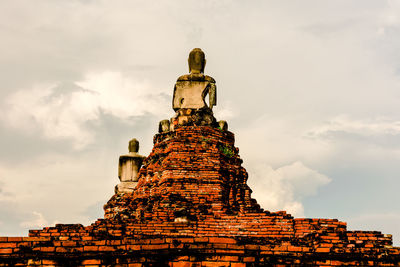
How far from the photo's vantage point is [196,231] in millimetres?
9477

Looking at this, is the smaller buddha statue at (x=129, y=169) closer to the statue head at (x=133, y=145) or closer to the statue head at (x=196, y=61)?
the statue head at (x=133, y=145)

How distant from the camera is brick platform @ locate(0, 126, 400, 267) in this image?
21.3 feet

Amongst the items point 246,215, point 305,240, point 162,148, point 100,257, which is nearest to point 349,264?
point 305,240

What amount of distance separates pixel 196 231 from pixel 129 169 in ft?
30.7

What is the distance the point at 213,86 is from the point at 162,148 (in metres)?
2.57

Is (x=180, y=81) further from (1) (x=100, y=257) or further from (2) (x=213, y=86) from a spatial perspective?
(1) (x=100, y=257)

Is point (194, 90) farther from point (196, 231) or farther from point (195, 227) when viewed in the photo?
point (196, 231)

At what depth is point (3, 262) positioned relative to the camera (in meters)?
6.44

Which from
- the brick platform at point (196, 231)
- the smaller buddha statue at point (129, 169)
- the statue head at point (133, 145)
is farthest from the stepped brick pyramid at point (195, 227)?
the statue head at point (133, 145)

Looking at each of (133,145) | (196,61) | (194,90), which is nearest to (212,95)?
(194,90)

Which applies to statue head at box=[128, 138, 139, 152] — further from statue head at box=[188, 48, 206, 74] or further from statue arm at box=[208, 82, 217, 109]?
statue arm at box=[208, 82, 217, 109]

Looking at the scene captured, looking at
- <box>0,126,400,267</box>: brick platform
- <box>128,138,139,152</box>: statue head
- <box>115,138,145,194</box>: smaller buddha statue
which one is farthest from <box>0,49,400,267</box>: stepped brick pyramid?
<box>128,138,139,152</box>: statue head

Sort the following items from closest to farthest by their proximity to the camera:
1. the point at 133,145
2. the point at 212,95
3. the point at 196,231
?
the point at 196,231, the point at 212,95, the point at 133,145

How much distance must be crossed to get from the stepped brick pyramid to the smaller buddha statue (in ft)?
3.72
